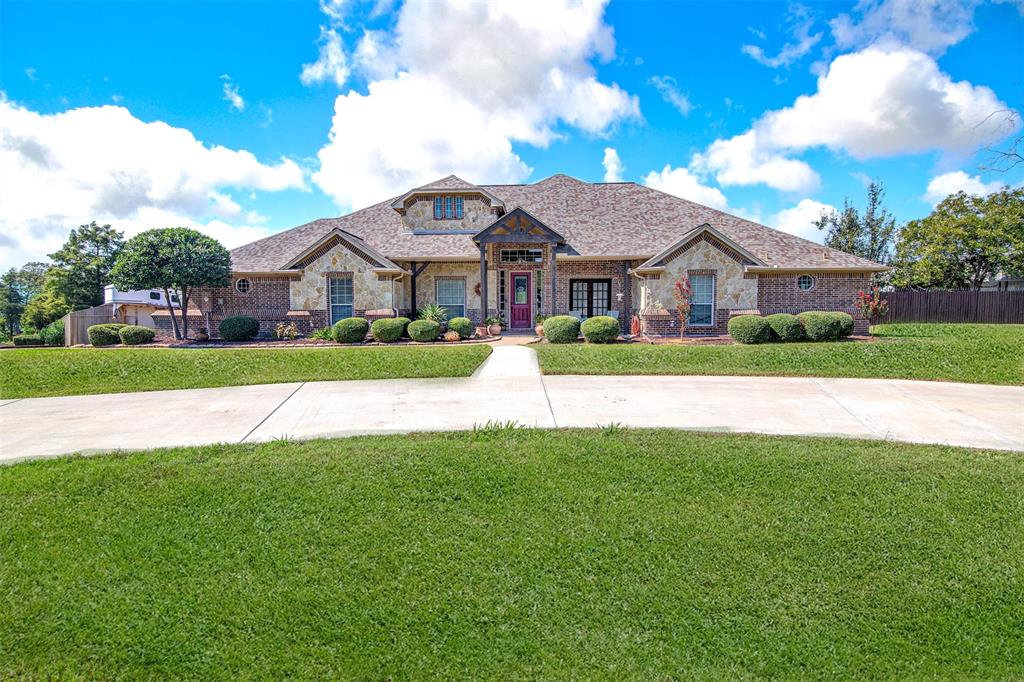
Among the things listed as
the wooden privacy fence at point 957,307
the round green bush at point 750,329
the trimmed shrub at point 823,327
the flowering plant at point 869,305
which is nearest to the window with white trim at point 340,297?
the round green bush at point 750,329

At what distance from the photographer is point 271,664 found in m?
3.49

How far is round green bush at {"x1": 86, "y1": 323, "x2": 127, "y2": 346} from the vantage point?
1923 cm

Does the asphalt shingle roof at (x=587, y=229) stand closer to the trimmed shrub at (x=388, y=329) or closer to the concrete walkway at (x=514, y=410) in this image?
the trimmed shrub at (x=388, y=329)

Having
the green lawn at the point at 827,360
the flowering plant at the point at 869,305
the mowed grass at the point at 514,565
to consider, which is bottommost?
the mowed grass at the point at 514,565

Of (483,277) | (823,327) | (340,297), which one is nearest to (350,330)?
(340,297)

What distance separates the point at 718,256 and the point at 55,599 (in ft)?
62.7

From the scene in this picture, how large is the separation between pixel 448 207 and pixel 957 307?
25.1m

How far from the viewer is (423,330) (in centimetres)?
1788

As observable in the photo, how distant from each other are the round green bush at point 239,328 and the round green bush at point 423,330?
653 cm

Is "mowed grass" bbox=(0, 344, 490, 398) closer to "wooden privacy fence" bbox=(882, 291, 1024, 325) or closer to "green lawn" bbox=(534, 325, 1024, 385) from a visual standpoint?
"green lawn" bbox=(534, 325, 1024, 385)

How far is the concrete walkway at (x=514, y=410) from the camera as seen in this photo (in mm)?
7199

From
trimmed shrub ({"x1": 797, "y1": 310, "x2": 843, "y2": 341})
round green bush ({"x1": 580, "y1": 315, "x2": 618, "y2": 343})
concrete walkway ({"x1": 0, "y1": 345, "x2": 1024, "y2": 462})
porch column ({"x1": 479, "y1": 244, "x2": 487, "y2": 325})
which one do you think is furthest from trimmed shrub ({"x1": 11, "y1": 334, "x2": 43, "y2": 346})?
trimmed shrub ({"x1": 797, "y1": 310, "x2": 843, "y2": 341})

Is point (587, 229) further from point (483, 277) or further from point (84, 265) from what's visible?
point (84, 265)

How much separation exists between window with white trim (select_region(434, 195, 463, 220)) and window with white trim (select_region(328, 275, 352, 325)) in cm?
515
